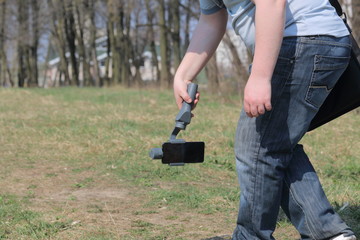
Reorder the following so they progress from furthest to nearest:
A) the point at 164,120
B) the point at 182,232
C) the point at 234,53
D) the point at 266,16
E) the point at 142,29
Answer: the point at 142,29
the point at 234,53
the point at 164,120
the point at 182,232
the point at 266,16

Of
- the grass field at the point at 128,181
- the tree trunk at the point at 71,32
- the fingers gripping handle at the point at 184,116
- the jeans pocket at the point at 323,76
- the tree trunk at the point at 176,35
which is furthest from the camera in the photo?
the tree trunk at the point at 71,32

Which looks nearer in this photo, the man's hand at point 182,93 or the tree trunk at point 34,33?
the man's hand at point 182,93

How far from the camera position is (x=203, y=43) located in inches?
117

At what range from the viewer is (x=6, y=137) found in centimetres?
793

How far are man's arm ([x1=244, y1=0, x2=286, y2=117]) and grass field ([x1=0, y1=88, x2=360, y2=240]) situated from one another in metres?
1.37

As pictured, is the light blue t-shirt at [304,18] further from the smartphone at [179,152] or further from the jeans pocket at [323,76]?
the smartphone at [179,152]

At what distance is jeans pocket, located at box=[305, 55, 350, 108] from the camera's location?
255 centimetres

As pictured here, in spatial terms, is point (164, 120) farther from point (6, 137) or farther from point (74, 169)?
point (74, 169)

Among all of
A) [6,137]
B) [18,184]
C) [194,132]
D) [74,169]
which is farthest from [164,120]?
[18,184]

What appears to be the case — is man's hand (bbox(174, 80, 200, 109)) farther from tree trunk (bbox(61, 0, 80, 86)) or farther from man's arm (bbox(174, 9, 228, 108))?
tree trunk (bbox(61, 0, 80, 86))

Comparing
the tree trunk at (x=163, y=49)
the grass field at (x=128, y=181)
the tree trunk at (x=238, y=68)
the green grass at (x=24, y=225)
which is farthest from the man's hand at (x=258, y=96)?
the tree trunk at (x=163, y=49)

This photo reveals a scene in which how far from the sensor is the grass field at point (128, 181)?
3.86 metres

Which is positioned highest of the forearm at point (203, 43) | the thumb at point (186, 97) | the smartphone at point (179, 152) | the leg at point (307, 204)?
the forearm at point (203, 43)

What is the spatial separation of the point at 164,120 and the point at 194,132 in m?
1.93
